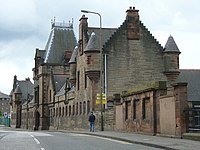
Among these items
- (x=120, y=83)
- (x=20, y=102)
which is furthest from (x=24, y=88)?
(x=120, y=83)

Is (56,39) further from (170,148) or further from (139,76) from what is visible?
(170,148)

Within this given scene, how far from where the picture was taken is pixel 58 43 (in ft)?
277

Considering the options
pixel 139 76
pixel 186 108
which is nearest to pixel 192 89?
pixel 139 76

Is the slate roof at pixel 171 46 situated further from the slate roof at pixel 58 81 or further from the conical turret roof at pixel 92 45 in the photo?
the slate roof at pixel 58 81

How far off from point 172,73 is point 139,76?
14.0 feet

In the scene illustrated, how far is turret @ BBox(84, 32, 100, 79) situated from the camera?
4725cm

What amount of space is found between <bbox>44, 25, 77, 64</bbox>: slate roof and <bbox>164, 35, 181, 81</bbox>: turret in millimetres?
35436

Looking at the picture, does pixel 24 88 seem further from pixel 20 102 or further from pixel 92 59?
pixel 92 59

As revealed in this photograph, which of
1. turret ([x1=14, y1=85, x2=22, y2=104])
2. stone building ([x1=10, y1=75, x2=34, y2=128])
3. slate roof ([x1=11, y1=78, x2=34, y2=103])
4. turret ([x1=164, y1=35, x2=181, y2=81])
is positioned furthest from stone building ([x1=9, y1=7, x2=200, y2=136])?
slate roof ([x1=11, y1=78, x2=34, y2=103])

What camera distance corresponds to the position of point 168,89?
93.4 ft

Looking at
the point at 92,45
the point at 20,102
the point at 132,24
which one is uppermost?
the point at 132,24

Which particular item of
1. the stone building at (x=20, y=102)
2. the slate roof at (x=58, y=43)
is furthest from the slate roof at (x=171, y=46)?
the stone building at (x=20, y=102)

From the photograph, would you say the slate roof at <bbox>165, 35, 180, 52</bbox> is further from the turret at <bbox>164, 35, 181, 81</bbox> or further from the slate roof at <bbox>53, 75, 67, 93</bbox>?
the slate roof at <bbox>53, 75, 67, 93</bbox>

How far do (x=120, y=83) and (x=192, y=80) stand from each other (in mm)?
12191
